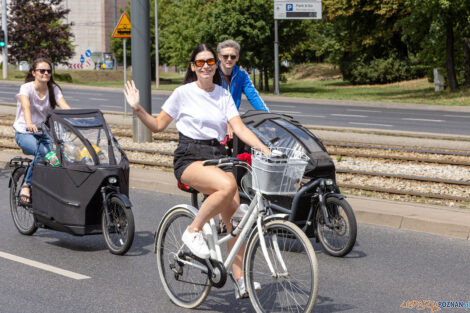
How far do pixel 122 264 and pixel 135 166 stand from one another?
7.09 metres

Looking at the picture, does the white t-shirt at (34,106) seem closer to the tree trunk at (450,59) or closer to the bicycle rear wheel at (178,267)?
the bicycle rear wheel at (178,267)

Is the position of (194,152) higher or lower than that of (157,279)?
higher

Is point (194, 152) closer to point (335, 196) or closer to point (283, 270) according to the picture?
point (283, 270)

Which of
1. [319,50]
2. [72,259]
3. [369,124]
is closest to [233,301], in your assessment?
[72,259]

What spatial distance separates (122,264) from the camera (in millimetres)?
6535

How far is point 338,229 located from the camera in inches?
266

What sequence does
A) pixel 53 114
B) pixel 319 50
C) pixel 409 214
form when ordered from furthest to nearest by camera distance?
pixel 319 50 → pixel 409 214 → pixel 53 114

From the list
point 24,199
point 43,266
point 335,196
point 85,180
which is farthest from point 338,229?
point 24,199

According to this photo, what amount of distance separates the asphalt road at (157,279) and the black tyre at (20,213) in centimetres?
9

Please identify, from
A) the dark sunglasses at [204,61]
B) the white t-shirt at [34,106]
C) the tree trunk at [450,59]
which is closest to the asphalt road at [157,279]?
the white t-shirt at [34,106]

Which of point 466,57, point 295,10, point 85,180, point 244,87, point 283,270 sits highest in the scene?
point 295,10

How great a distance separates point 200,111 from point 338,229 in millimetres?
2209

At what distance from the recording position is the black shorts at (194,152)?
5.07 m

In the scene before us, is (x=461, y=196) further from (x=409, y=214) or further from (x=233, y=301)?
(x=233, y=301)
